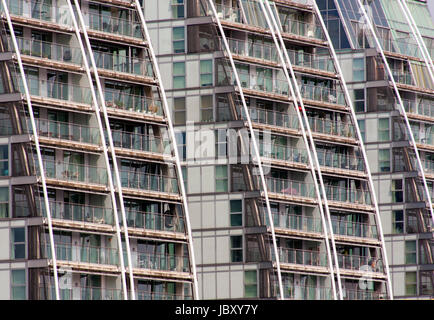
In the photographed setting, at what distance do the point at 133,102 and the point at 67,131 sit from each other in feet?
25.1

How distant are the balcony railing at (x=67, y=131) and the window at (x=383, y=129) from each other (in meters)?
37.9

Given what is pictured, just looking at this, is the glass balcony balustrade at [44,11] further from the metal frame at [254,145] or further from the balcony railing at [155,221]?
the balcony railing at [155,221]

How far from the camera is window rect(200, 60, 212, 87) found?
311 feet

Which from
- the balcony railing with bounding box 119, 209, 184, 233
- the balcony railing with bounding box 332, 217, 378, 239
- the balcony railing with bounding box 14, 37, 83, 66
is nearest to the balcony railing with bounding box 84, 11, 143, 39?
the balcony railing with bounding box 14, 37, 83, 66

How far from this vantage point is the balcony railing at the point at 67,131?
81438mm

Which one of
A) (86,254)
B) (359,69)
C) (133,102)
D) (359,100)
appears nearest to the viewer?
(86,254)

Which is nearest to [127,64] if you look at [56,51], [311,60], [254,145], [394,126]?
[56,51]

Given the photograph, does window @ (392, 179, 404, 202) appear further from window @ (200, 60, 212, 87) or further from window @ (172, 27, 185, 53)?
window @ (172, 27, 185, 53)

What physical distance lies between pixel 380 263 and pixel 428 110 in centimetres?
1995

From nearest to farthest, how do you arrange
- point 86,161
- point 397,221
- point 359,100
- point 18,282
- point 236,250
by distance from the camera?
point 18,282 < point 86,161 < point 236,250 < point 359,100 < point 397,221

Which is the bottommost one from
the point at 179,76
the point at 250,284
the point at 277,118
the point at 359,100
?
the point at 250,284

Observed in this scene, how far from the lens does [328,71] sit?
10406 cm

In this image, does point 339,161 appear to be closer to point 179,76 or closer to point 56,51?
point 179,76

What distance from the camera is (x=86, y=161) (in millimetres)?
83938
